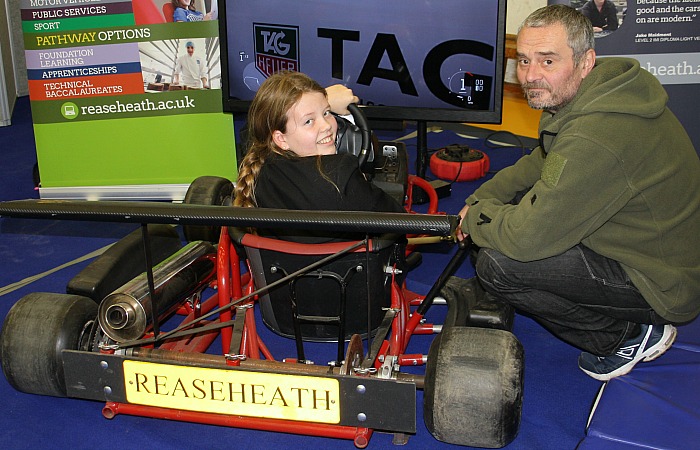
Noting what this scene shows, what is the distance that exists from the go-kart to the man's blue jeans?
0.22 m

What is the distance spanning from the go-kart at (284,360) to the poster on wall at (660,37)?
2819 millimetres

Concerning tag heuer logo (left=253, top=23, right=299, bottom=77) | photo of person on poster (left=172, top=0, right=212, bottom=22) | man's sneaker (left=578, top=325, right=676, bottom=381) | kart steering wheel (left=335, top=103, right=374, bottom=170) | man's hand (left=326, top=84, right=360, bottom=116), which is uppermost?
photo of person on poster (left=172, top=0, right=212, bottom=22)

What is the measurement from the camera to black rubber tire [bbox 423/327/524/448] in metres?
2.46

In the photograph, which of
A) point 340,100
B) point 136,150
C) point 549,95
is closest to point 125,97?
point 136,150

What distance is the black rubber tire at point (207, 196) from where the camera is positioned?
3.84 m

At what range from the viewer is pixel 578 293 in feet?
9.66

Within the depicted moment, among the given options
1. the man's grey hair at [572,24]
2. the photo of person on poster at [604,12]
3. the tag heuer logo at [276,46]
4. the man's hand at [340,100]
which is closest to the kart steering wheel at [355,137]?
the man's hand at [340,100]

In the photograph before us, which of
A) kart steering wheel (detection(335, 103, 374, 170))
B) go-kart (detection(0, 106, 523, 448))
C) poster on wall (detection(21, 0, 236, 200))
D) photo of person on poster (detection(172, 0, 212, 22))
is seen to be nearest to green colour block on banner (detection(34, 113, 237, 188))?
poster on wall (detection(21, 0, 236, 200))

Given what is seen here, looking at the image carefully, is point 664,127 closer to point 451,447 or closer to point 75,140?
point 451,447

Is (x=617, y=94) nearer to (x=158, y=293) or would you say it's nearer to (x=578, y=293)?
(x=578, y=293)

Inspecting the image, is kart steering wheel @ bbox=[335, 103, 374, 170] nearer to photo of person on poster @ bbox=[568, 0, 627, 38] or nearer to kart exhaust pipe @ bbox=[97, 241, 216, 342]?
kart exhaust pipe @ bbox=[97, 241, 216, 342]

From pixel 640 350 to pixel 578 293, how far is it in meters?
0.39

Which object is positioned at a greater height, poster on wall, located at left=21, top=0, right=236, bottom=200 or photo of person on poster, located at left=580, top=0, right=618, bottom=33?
photo of person on poster, located at left=580, top=0, right=618, bottom=33

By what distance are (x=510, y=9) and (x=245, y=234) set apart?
4.95m
